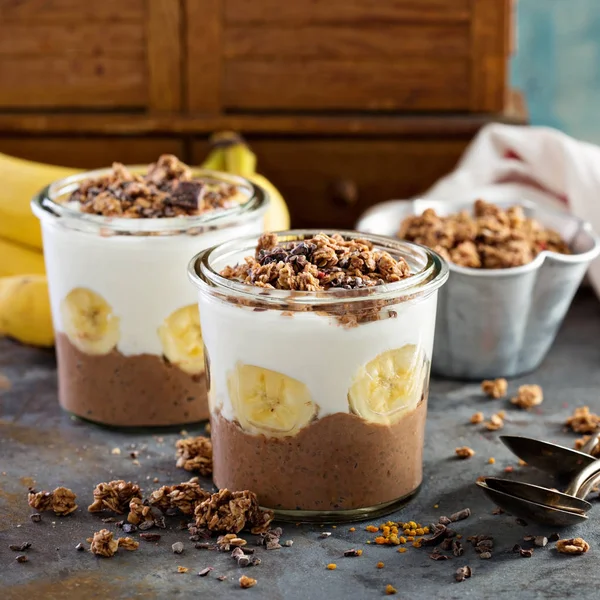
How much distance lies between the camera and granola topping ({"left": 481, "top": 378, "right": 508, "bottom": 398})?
1.42 meters

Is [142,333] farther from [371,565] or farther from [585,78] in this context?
[585,78]

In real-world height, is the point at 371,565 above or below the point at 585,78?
below

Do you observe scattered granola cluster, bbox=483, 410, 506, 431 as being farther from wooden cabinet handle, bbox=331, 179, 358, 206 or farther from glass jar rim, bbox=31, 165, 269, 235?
wooden cabinet handle, bbox=331, 179, 358, 206

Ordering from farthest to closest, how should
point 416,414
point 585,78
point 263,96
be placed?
point 585,78, point 263,96, point 416,414

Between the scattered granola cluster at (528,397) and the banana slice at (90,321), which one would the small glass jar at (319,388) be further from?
the scattered granola cluster at (528,397)

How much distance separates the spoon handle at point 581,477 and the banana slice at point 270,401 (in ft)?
1.00

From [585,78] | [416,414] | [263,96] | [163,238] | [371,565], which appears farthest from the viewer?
[585,78]

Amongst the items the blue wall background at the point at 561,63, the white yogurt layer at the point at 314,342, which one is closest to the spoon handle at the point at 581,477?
the white yogurt layer at the point at 314,342

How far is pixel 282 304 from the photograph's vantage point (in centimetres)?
100

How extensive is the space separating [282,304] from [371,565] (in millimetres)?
272

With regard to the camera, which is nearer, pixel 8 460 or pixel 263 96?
pixel 8 460

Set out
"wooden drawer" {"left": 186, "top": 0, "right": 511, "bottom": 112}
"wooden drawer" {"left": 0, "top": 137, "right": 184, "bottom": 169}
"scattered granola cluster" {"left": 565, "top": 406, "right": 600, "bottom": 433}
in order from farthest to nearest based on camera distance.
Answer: "wooden drawer" {"left": 0, "top": 137, "right": 184, "bottom": 169} < "wooden drawer" {"left": 186, "top": 0, "right": 511, "bottom": 112} < "scattered granola cluster" {"left": 565, "top": 406, "right": 600, "bottom": 433}

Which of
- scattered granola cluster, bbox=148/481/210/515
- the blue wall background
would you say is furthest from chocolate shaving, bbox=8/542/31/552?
the blue wall background

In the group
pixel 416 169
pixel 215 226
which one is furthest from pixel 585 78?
pixel 215 226
